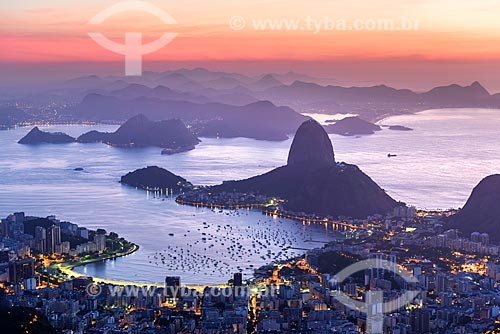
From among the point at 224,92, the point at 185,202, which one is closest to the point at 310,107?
the point at 224,92

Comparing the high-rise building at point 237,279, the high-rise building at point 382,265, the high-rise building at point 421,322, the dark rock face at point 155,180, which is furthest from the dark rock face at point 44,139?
the high-rise building at point 421,322

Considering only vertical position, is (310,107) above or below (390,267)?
above

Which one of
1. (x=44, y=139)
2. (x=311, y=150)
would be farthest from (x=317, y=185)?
(x=44, y=139)

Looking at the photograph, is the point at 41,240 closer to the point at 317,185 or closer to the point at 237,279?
the point at 237,279

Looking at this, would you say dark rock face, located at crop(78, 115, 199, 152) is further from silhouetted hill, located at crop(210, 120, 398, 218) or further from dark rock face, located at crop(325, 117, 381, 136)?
silhouetted hill, located at crop(210, 120, 398, 218)

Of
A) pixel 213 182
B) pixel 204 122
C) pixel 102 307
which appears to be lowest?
pixel 102 307

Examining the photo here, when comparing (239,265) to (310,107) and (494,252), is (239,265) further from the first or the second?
(310,107)

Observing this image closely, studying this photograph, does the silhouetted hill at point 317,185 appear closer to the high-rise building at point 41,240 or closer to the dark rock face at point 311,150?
the dark rock face at point 311,150

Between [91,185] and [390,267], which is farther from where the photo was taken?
[91,185]
